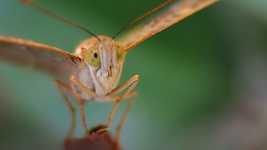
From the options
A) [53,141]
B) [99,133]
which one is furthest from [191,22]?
[99,133]

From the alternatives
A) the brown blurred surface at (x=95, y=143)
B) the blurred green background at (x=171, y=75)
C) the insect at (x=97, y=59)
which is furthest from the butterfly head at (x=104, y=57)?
the blurred green background at (x=171, y=75)

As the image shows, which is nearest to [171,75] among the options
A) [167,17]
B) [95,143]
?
[167,17]

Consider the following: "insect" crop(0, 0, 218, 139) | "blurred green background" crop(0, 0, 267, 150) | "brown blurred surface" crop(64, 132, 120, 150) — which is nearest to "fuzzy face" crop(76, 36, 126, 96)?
"insect" crop(0, 0, 218, 139)

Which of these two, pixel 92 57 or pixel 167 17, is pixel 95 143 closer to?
pixel 92 57

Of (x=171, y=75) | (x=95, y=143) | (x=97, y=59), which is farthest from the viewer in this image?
(x=171, y=75)

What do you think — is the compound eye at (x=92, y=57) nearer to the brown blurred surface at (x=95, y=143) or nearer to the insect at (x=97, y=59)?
the insect at (x=97, y=59)

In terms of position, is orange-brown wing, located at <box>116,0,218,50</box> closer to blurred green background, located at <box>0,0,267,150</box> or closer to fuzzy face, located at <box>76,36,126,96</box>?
fuzzy face, located at <box>76,36,126,96</box>

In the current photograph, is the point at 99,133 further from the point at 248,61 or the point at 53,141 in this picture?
the point at 248,61
